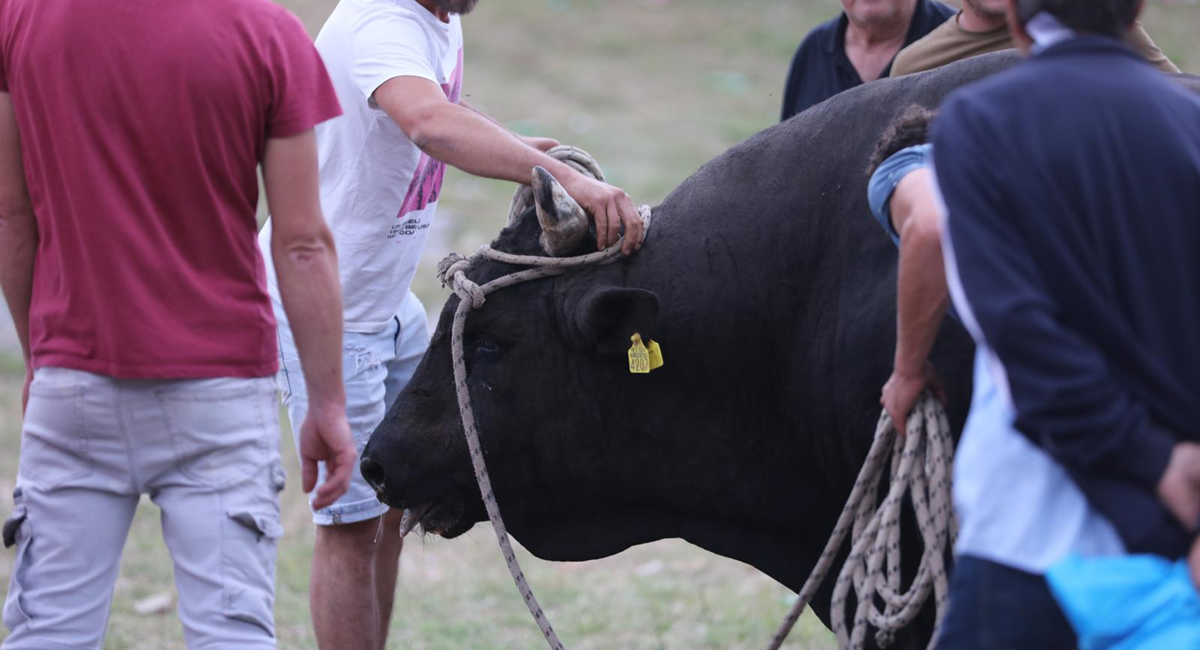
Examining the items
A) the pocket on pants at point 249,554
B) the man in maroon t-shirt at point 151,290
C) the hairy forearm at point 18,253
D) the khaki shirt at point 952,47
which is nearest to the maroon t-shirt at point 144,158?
the man in maroon t-shirt at point 151,290

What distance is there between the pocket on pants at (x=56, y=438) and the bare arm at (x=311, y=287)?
460mm

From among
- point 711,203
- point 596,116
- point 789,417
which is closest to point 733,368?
point 789,417

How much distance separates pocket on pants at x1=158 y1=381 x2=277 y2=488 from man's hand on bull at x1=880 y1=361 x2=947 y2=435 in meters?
1.32

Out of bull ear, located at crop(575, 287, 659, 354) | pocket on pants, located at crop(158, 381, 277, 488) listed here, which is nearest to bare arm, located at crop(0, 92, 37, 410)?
pocket on pants, located at crop(158, 381, 277, 488)

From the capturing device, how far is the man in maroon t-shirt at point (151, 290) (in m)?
2.81

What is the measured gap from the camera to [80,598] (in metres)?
2.83

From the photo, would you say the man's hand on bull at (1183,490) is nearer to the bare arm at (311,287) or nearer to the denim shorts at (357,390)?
the bare arm at (311,287)

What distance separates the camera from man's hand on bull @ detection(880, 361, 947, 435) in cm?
282

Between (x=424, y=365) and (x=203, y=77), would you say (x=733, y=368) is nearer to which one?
(x=424, y=365)

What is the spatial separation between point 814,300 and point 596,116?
41.7 feet

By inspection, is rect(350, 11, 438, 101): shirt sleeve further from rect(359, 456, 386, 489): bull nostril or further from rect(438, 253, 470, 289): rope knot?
rect(359, 456, 386, 489): bull nostril

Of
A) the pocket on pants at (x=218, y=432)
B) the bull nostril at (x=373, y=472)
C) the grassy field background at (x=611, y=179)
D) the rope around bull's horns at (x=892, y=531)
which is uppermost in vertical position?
the pocket on pants at (x=218, y=432)

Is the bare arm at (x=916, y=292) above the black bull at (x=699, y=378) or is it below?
Result: above

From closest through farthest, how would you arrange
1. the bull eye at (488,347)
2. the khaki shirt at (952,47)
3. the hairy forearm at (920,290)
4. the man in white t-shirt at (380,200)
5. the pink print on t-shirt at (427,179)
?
the hairy forearm at (920,290) → the man in white t-shirt at (380,200) → the bull eye at (488,347) → the pink print on t-shirt at (427,179) → the khaki shirt at (952,47)
